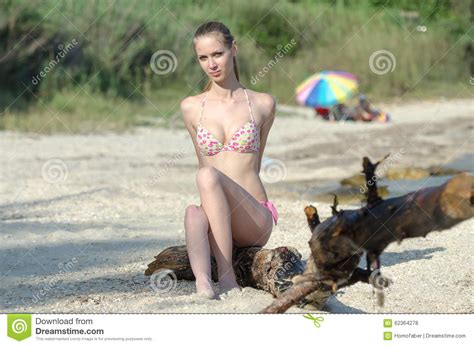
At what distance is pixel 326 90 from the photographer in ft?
51.1

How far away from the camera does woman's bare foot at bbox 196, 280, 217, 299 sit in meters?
4.15

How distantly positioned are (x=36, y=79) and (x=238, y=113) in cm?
1013

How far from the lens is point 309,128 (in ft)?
46.9

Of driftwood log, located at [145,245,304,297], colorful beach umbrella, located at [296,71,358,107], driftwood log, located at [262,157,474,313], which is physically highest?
colorful beach umbrella, located at [296,71,358,107]

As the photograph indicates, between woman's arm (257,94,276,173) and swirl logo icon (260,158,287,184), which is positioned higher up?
swirl logo icon (260,158,287,184)

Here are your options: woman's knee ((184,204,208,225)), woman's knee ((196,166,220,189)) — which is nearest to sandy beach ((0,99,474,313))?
woman's knee ((184,204,208,225))

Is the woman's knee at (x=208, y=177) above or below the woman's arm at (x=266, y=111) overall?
below

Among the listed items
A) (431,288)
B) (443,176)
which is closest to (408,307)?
(431,288)

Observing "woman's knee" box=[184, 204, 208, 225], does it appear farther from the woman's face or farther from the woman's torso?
the woman's face

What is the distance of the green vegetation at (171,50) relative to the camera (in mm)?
14039

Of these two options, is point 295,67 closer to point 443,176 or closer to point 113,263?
point 443,176

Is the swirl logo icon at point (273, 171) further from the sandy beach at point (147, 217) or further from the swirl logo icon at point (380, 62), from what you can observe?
the swirl logo icon at point (380, 62)
